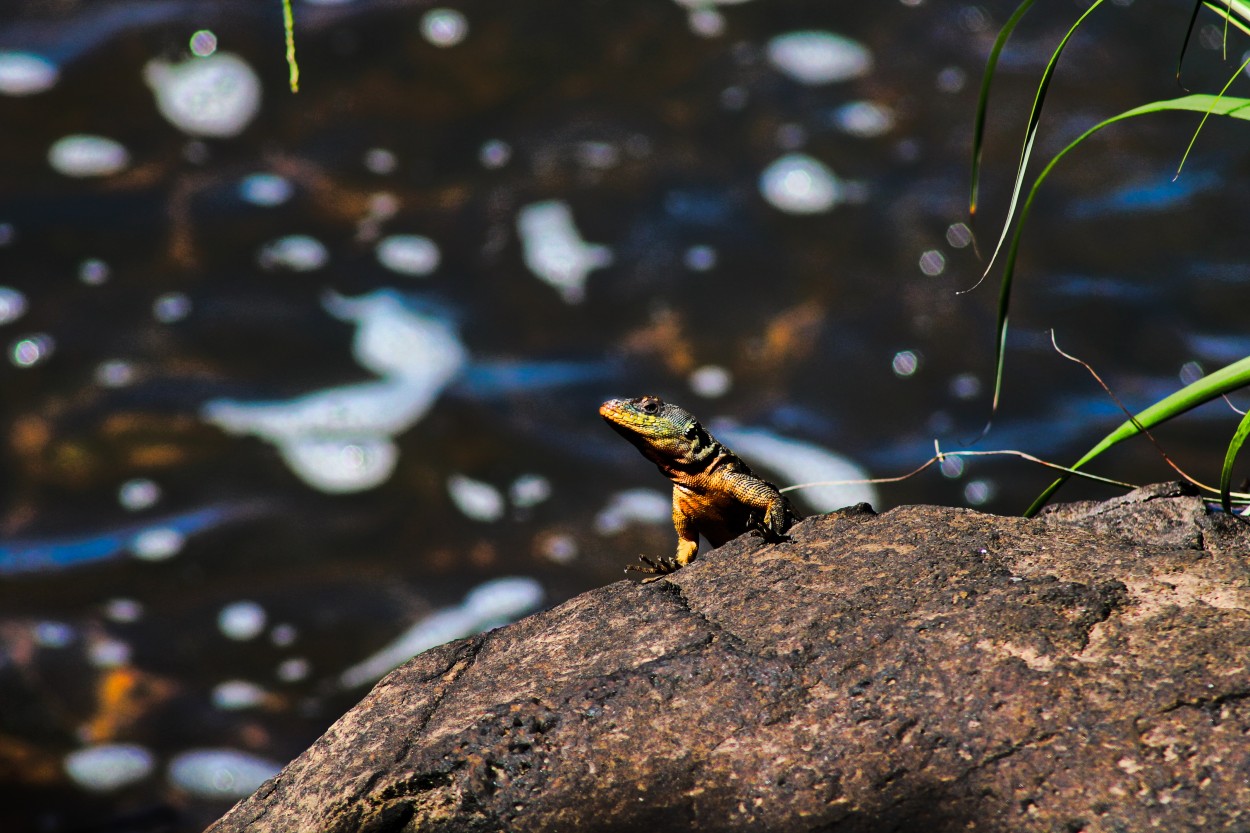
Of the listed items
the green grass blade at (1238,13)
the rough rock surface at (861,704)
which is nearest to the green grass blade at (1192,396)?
the rough rock surface at (861,704)

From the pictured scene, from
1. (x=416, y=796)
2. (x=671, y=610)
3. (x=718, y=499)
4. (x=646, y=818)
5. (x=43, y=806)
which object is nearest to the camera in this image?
(x=646, y=818)

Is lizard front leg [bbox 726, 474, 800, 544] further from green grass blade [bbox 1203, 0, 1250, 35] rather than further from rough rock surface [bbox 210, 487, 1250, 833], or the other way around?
green grass blade [bbox 1203, 0, 1250, 35]

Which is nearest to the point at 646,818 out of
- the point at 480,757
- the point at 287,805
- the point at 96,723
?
the point at 480,757

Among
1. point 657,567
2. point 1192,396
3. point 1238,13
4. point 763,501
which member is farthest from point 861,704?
point 1238,13

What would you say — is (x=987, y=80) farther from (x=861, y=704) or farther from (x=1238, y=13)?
(x=861, y=704)

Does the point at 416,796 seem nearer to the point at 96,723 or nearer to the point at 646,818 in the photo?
Answer: the point at 646,818

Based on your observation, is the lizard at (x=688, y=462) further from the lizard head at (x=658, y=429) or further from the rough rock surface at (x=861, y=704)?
the rough rock surface at (x=861, y=704)
